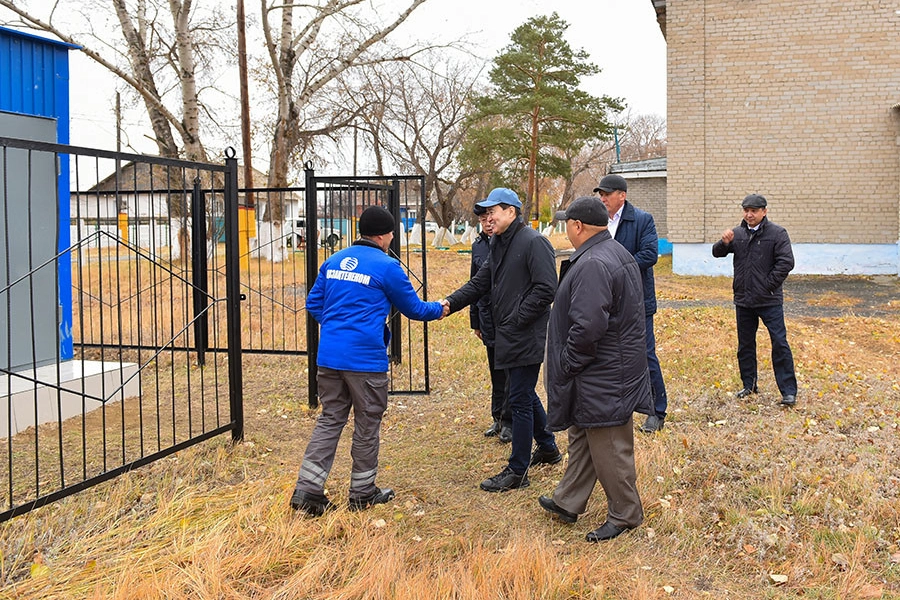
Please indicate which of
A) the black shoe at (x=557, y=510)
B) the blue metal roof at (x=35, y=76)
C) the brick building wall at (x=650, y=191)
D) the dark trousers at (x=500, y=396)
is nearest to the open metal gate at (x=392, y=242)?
the dark trousers at (x=500, y=396)

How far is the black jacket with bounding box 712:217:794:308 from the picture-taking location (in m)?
6.25

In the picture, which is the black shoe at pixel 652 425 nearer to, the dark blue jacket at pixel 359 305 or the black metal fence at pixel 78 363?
the dark blue jacket at pixel 359 305

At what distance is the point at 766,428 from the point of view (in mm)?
5711

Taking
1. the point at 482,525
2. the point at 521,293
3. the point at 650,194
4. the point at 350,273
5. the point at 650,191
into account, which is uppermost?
the point at 650,191

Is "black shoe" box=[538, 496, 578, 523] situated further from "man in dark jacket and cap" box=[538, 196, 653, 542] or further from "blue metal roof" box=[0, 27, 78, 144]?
"blue metal roof" box=[0, 27, 78, 144]

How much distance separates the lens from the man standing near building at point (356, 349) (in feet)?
13.8

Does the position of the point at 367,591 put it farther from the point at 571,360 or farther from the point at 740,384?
the point at 740,384

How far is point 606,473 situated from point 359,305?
5.18ft

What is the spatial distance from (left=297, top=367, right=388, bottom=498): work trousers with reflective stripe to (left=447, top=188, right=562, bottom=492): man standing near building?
0.79 m

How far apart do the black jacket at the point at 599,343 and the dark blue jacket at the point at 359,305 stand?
98cm

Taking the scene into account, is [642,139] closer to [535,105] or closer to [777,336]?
[535,105]

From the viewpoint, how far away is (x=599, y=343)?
12.5 ft

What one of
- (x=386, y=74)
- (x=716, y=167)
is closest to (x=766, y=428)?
(x=716, y=167)

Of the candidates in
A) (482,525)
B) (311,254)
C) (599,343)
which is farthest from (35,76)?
(599,343)
